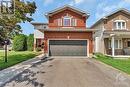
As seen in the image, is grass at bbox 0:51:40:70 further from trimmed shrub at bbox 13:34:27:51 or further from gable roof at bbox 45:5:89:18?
trimmed shrub at bbox 13:34:27:51

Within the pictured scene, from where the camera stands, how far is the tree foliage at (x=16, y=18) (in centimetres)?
2234

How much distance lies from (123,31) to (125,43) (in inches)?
71.5

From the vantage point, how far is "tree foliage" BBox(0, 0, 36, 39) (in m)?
22.3

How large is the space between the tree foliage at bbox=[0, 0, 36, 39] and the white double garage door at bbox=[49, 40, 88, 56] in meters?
7.57

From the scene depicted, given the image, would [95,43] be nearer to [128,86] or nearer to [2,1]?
[2,1]

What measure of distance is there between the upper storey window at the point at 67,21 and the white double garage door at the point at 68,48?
127 inches

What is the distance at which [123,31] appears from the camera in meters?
35.8

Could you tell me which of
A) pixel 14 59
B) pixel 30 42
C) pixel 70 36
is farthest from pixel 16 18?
pixel 30 42

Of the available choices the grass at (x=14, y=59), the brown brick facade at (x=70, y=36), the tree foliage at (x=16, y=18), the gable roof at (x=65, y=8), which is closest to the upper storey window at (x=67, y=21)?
the gable roof at (x=65, y=8)

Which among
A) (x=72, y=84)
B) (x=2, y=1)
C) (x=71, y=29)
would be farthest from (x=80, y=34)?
(x=72, y=84)

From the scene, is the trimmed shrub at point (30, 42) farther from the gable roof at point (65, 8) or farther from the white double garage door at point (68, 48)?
the white double garage door at point (68, 48)

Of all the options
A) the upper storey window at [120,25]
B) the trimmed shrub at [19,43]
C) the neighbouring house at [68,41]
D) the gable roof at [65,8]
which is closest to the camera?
the neighbouring house at [68,41]

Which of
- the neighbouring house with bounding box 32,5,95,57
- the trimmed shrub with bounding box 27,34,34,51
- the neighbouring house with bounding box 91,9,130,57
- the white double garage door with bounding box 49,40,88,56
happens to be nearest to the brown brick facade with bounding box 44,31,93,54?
the neighbouring house with bounding box 32,5,95,57

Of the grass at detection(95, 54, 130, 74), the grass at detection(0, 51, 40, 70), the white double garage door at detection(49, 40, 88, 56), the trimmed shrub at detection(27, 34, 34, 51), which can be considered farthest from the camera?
the trimmed shrub at detection(27, 34, 34, 51)
